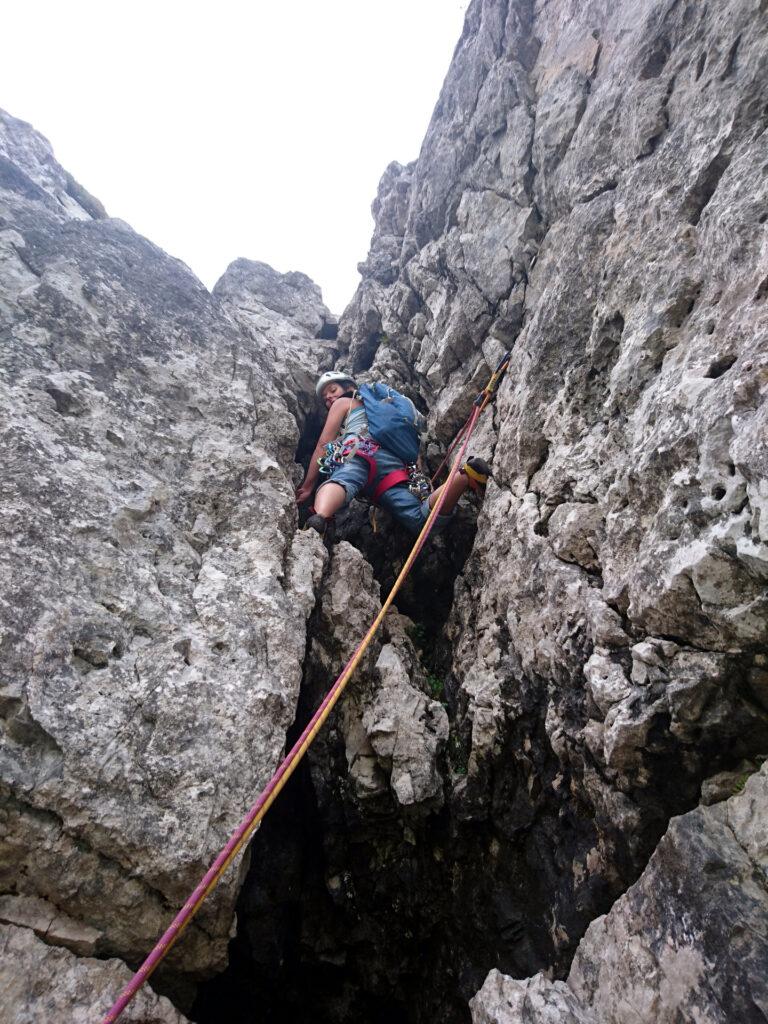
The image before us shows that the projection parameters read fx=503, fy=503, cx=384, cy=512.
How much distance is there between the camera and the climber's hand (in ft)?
21.2

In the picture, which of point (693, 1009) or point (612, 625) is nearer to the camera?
point (693, 1009)

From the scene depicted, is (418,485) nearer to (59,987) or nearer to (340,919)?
(340,919)

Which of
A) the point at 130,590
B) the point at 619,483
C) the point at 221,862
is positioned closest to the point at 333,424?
the point at 130,590

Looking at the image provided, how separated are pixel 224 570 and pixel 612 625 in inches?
129

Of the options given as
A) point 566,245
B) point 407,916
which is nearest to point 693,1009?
point 407,916

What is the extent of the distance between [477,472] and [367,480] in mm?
1476

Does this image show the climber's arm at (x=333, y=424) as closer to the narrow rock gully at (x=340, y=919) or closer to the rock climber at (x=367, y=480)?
the rock climber at (x=367, y=480)

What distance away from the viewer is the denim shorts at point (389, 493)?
620cm

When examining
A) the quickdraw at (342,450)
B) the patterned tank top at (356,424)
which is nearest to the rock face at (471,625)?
the quickdraw at (342,450)

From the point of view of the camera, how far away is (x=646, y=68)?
5.35 metres

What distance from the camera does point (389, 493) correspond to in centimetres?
643

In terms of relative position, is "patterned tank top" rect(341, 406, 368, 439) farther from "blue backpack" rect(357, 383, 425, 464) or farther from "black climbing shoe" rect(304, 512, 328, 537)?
"black climbing shoe" rect(304, 512, 328, 537)

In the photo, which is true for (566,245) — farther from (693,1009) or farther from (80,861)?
(80,861)

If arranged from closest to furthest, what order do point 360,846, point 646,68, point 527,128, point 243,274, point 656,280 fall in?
point 656,280
point 360,846
point 646,68
point 527,128
point 243,274
